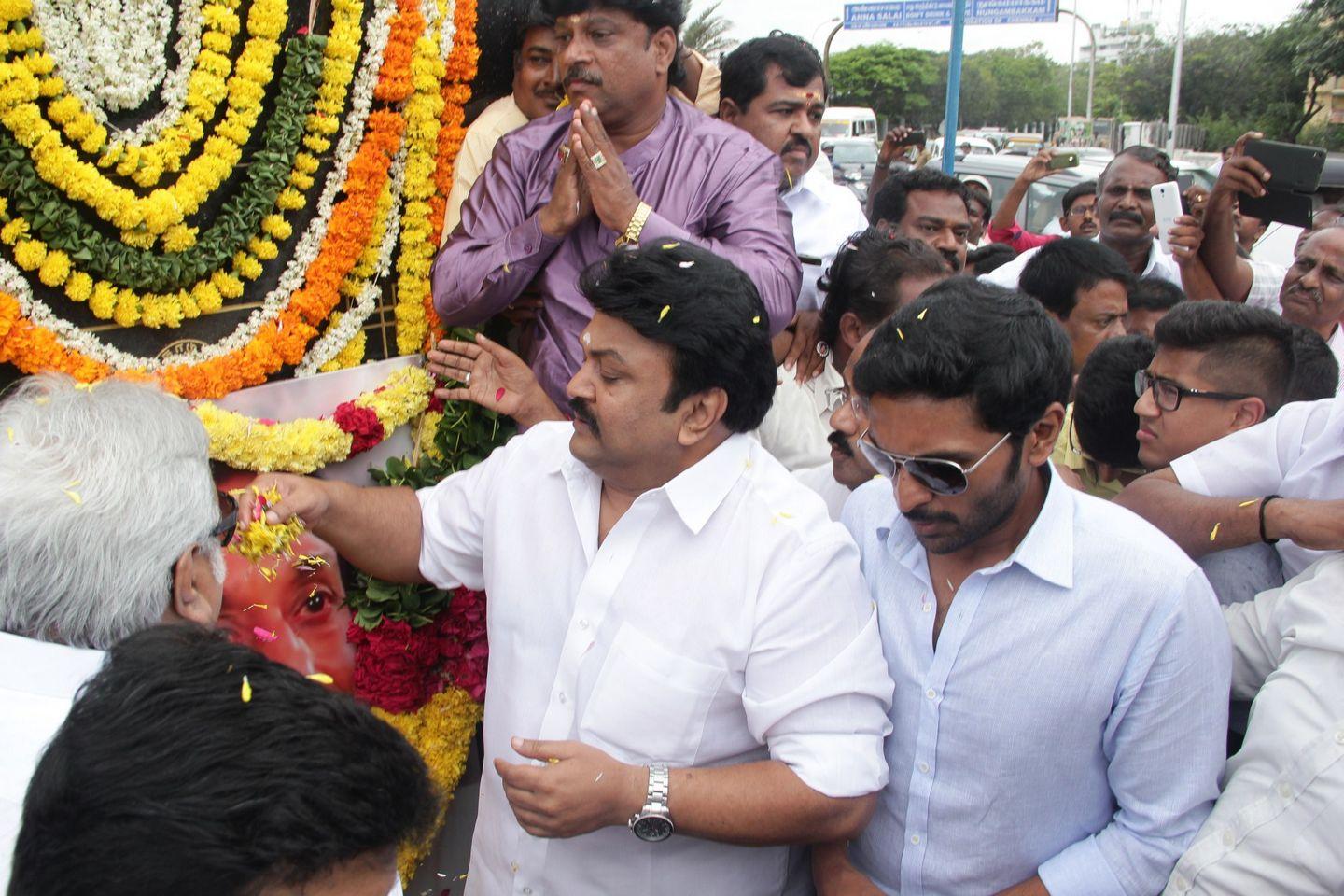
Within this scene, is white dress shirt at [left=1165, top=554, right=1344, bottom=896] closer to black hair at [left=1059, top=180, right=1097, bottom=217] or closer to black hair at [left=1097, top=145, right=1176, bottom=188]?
black hair at [left=1097, top=145, right=1176, bottom=188]

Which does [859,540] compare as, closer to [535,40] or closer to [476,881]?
[476,881]

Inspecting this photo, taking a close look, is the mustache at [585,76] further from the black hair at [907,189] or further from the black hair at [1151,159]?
the black hair at [1151,159]

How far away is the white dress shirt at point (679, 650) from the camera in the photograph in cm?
190

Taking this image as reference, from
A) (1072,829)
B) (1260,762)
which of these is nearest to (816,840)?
(1072,829)

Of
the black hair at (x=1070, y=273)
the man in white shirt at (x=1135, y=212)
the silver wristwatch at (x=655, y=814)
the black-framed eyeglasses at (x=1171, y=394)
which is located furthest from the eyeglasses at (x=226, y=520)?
the man in white shirt at (x=1135, y=212)

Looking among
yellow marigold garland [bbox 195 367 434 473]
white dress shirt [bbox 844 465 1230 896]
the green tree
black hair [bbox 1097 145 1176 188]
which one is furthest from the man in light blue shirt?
the green tree

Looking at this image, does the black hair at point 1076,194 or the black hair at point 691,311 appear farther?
the black hair at point 1076,194

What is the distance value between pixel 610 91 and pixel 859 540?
1444mm

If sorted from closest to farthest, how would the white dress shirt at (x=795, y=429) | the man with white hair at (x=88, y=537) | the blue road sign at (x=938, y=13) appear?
the man with white hair at (x=88, y=537), the white dress shirt at (x=795, y=429), the blue road sign at (x=938, y=13)

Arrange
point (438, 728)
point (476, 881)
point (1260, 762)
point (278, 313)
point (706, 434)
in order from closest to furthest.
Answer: point (1260, 762) < point (706, 434) < point (476, 881) < point (278, 313) < point (438, 728)

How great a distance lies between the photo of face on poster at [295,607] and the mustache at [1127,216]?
12.3 feet

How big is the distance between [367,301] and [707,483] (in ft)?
4.70

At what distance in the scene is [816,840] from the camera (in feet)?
6.37

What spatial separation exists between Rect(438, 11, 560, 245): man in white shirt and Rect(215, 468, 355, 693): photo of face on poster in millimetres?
947
